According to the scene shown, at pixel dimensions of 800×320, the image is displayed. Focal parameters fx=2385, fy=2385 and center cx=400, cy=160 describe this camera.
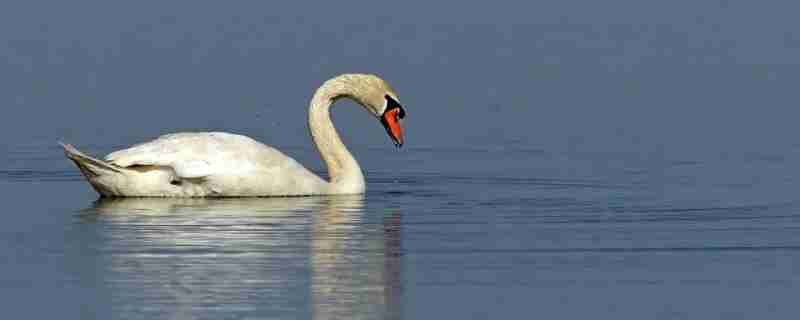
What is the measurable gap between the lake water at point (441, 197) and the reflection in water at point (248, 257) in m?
0.04

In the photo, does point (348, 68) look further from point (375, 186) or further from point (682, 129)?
point (375, 186)

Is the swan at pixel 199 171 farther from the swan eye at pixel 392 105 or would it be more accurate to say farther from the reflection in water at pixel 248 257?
the swan eye at pixel 392 105

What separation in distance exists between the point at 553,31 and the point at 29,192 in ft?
91.5

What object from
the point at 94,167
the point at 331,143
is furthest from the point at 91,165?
the point at 331,143

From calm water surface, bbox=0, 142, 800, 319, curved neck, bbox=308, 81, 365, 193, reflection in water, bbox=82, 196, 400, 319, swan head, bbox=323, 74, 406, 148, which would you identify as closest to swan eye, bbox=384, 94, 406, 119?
swan head, bbox=323, 74, 406, 148

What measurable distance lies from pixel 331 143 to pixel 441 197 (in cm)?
168

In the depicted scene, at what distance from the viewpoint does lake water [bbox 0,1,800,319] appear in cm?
1383

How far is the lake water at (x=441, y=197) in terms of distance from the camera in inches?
544

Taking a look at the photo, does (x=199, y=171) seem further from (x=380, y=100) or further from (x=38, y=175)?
(x=38, y=175)

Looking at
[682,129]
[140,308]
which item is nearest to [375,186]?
[682,129]

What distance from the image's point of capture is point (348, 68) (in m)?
37.0

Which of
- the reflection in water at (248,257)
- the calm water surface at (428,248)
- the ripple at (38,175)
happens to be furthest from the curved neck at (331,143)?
the ripple at (38,175)

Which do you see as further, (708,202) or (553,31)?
(553,31)

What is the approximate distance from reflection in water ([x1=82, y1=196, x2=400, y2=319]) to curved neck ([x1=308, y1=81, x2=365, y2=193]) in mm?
581
